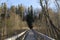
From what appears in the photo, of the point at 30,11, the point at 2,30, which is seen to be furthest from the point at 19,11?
the point at 2,30

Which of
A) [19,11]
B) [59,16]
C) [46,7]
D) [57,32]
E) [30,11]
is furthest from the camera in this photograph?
[30,11]

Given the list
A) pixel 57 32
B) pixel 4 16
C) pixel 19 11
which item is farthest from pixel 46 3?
pixel 19 11

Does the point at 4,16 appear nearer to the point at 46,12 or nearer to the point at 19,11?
the point at 46,12

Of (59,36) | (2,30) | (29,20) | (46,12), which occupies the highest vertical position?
(46,12)

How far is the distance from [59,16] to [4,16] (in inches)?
1299

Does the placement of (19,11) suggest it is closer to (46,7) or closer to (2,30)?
(2,30)

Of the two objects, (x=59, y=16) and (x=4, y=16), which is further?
(x=4, y=16)

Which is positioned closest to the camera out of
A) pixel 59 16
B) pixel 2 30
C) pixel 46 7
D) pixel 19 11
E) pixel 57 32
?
pixel 57 32

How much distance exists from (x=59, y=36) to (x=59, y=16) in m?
3.13

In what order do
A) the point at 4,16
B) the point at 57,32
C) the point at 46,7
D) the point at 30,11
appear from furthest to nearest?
the point at 30,11
the point at 4,16
the point at 46,7
the point at 57,32

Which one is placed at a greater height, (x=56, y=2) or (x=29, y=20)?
(x=56, y=2)

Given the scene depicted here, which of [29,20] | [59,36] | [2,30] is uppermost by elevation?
[59,36]

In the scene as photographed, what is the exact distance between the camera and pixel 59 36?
349 inches

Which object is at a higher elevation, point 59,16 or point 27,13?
point 59,16
